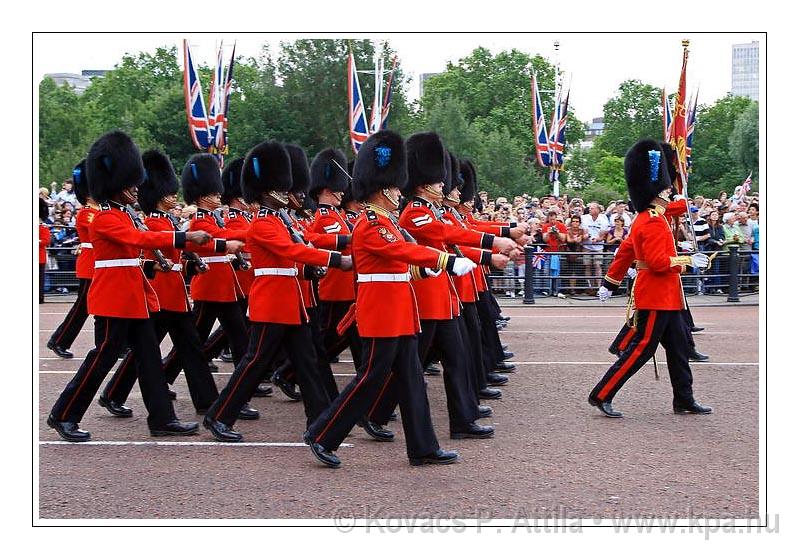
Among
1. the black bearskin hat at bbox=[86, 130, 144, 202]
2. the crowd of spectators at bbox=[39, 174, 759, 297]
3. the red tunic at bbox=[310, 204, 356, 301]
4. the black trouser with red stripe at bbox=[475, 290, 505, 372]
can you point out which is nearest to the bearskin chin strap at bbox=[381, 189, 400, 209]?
the black bearskin hat at bbox=[86, 130, 144, 202]

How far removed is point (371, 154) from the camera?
→ 5785mm

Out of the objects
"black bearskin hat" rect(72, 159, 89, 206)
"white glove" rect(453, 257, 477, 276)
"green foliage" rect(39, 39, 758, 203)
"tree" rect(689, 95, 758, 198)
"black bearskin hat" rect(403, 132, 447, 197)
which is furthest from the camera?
"tree" rect(689, 95, 758, 198)

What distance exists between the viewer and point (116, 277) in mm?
6230

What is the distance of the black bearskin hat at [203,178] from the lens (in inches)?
309

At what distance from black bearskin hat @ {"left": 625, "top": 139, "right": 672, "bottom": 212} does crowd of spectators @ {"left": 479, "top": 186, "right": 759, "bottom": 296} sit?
8035 millimetres

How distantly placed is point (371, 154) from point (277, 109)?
3029 cm

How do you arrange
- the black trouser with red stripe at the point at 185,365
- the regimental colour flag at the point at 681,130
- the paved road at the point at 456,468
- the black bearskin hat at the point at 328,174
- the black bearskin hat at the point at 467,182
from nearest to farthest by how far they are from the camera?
1. the paved road at the point at 456,468
2. the black trouser with red stripe at the point at 185,365
3. the black bearskin hat at the point at 328,174
4. the regimental colour flag at the point at 681,130
5. the black bearskin hat at the point at 467,182

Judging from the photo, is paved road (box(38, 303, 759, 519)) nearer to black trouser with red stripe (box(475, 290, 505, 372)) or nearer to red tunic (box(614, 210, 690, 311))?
black trouser with red stripe (box(475, 290, 505, 372))

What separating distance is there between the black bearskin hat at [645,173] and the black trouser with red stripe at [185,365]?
278cm

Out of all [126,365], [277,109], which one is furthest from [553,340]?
[277,109]

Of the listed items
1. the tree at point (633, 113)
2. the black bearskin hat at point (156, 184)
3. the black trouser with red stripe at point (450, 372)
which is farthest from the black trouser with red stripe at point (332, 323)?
the tree at point (633, 113)

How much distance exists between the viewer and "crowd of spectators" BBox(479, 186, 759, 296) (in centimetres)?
1562

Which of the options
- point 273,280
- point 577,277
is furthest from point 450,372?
point 577,277

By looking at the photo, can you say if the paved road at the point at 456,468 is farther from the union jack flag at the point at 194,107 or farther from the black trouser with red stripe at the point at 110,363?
the union jack flag at the point at 194,107
